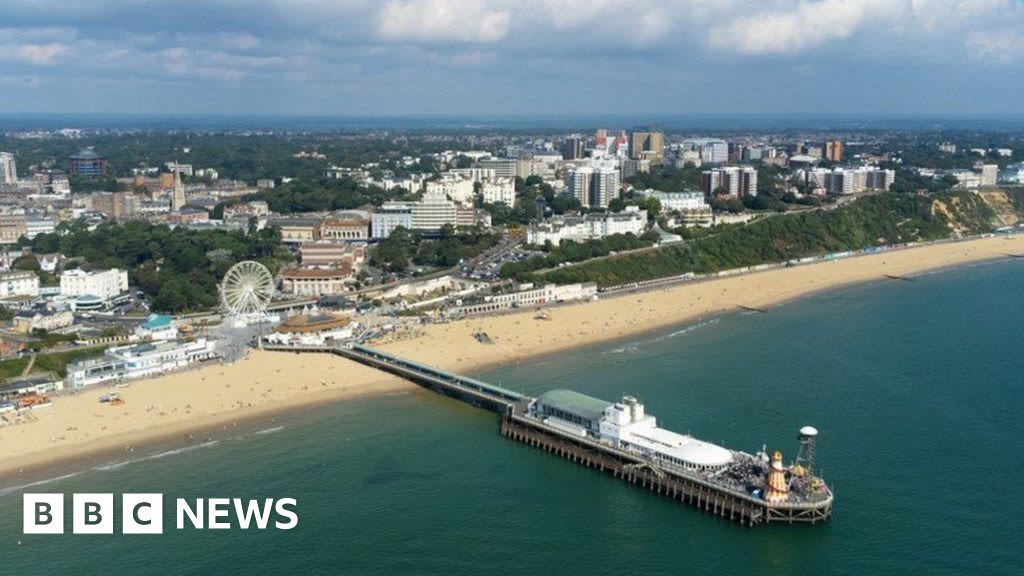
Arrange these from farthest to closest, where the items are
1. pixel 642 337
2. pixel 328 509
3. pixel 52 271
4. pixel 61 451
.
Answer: pixel 52 271 < pixel 642 337 < pixel 61 451 < pixel 328 509

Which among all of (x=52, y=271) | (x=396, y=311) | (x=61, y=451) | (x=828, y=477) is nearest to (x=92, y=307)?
(x=52, y=271)

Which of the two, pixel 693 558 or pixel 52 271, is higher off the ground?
pixel 52 271

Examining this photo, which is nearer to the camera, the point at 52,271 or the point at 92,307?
the point at 92,307

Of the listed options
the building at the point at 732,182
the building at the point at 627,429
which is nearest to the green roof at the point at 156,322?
the building at the point at 627,429

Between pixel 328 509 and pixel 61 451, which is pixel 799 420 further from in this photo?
pixel 61 451

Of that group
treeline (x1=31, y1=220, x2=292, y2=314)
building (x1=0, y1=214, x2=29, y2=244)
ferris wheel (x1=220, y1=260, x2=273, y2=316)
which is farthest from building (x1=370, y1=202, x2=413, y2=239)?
building (x1=0, y1=214, x2=29, y2=244)

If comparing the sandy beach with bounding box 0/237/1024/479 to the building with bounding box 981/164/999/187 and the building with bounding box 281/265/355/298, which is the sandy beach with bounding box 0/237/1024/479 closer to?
the building with bounding box 281/265/355/298

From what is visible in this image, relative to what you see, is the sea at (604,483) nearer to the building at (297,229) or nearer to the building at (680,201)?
the building at (297,229)
